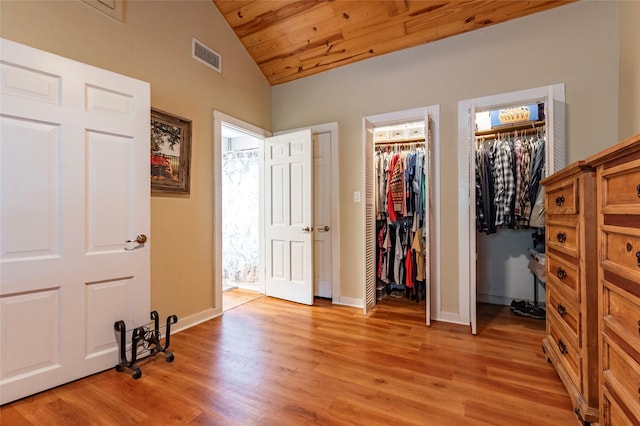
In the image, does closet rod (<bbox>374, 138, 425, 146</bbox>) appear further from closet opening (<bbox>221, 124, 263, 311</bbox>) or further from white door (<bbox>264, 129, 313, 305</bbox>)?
closet opening (<bbox>221, 124, 263, 311</bbox>)

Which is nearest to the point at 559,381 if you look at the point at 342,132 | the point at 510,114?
the point at 510,114

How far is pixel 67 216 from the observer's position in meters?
1.77

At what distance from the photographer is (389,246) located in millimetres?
3404

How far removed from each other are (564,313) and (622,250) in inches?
Answer: 29.0

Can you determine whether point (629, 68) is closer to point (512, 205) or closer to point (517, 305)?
point (512, 205)

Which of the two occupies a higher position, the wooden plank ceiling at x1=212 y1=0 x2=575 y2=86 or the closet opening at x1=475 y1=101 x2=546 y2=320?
the wooden plank ceiling at x1=212 y1=0 x2=575 y2=86

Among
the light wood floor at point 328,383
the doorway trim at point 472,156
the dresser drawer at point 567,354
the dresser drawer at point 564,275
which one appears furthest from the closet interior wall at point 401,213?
the dresser drawer at point 567,354

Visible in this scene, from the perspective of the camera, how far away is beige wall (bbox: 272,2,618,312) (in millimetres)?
2318

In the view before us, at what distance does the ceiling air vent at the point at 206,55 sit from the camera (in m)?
2.76

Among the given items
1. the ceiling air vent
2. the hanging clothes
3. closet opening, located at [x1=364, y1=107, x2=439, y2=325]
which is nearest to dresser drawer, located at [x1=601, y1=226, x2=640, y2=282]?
closet opening, located at [x1=364, y1=107, x2=439, y2=325]

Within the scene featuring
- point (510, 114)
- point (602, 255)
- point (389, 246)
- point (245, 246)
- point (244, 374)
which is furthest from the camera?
point (245, 246)

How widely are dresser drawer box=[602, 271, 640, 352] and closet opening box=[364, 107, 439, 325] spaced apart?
5.00 ft

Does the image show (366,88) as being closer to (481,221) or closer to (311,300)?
(481,221)

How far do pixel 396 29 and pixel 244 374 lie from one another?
323cm
